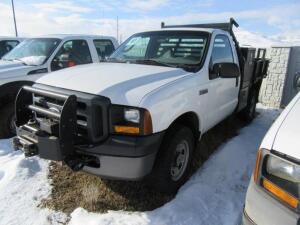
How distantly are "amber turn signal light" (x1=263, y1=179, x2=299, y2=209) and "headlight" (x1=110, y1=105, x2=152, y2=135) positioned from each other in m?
1.15

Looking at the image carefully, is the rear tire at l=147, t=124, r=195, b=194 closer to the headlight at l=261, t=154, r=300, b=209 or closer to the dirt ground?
the dirt ground

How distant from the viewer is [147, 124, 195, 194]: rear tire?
293cm

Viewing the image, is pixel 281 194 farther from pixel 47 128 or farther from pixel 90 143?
pixel 47 128

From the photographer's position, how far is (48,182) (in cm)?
354

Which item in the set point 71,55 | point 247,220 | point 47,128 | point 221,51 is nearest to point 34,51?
point 71,55

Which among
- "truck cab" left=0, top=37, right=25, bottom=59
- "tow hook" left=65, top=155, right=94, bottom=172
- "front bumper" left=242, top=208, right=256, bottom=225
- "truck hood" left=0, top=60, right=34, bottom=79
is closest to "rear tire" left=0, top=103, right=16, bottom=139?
"truck hood" left=0, top=60, right=34, bottom=79

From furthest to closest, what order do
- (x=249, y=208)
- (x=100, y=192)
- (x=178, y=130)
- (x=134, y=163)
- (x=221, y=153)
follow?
1. (x=221, y=153)
2. (x=100, y=192)
3. (x=178, y=130)
4. (x=134, y=163)
5. (x=249, y=208)

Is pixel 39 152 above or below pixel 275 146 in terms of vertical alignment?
below

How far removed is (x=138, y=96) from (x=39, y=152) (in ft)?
3.68

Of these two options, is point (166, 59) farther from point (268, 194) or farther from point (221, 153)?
point (268, 194)

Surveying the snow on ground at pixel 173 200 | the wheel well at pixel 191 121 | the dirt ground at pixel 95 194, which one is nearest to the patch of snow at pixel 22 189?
the snow on ground at pixel 173 200

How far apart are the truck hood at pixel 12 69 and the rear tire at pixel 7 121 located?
1.71ft

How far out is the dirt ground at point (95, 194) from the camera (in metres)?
3.09

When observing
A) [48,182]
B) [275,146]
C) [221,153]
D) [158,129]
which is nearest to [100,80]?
[158,129]
